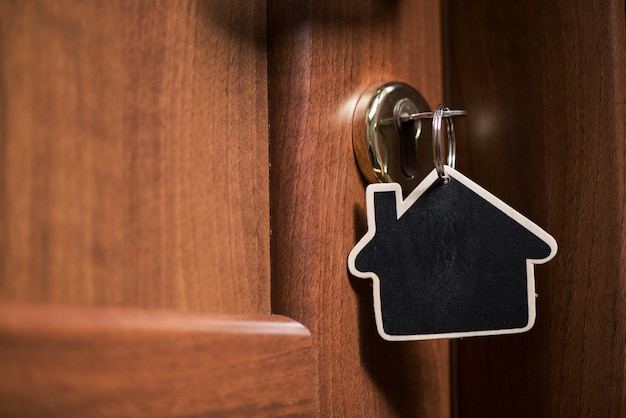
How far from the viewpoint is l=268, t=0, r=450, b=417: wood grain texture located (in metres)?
0.37

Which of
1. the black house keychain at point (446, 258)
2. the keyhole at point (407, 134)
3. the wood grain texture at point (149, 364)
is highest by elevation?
the keyhole at point (407, 134)

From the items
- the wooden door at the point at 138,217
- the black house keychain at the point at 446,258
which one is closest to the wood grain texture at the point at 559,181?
the black house keychain at the point at 446,258

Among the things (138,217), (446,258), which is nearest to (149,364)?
(138,217)

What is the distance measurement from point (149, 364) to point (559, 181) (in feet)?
0.90

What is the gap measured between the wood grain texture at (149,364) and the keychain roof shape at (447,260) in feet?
0.19

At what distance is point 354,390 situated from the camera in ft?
1.25

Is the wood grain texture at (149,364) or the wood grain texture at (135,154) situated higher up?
the wood grain texture at (135,154)

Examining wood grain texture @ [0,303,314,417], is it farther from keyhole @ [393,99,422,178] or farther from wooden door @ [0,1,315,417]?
keyhole @ [393,99,422,178]

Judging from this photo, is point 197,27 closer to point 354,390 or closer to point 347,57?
point 347,57

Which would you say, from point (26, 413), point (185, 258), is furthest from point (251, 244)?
point (26, 413)

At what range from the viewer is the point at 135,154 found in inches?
12.0

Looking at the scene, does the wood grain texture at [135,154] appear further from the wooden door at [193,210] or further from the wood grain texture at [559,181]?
the wood grain texture at [559,181]

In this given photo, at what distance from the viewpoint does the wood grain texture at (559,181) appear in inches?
15.5

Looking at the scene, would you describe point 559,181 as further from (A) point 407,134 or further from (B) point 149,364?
(B) point 149,364
